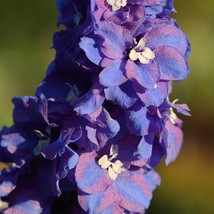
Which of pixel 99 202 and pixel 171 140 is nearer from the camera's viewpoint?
pixel 99 202

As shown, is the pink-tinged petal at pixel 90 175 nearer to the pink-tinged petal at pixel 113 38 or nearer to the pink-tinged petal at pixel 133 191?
the pink-tinged petal at pixel 133 191

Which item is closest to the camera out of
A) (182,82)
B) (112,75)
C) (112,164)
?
(112,75)

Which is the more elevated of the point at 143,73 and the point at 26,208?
the point at 143,73

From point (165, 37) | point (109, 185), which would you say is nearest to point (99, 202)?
point (109, 185)

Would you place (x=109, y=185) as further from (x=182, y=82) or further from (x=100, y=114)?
(x=182, y=82)

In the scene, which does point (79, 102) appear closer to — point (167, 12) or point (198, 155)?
point (167, 12)

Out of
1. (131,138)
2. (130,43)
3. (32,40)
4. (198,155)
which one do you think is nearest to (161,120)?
(131,138)

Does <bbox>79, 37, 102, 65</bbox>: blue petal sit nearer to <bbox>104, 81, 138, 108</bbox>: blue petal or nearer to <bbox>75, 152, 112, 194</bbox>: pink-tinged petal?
<bbox>104, 81, 138, 108</bbox>: blue petal

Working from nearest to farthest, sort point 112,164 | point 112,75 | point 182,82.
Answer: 1. point 112,75
2. point 112,164
3. point 182,82
